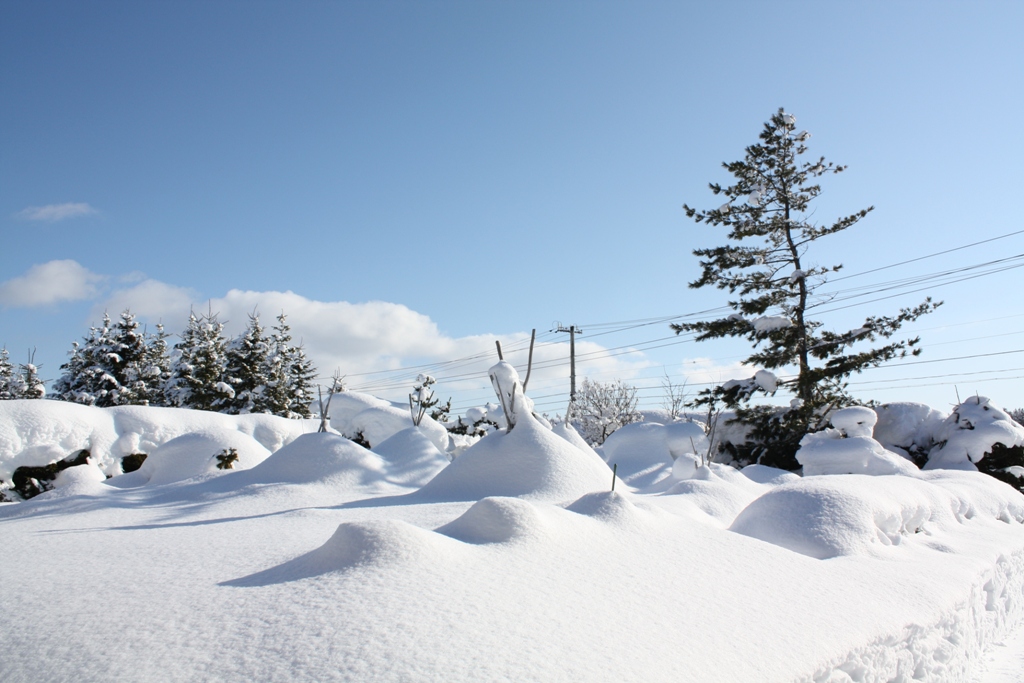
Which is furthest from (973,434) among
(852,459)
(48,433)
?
(48,433)

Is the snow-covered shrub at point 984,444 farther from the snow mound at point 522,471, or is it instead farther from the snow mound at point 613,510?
the snow mound at point 613,510

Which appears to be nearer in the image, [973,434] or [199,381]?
[973,434]

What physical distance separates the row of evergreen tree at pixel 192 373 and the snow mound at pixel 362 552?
26257mm

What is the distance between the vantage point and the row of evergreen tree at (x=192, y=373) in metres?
26.4

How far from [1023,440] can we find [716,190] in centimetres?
1051

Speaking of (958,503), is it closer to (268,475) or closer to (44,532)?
(268,475)

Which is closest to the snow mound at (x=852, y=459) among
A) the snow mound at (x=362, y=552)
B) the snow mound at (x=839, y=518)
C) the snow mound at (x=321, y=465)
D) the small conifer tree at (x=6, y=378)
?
the snow mound at (x=839, y=518)

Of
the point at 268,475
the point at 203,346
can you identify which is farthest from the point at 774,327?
the point at 203,346

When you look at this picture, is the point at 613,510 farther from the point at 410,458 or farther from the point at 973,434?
the point at 973,434

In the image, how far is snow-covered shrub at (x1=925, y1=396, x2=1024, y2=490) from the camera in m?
13.6

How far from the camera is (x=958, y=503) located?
323 inches

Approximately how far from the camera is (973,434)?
552 inches

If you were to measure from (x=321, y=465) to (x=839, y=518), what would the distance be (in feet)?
21.9

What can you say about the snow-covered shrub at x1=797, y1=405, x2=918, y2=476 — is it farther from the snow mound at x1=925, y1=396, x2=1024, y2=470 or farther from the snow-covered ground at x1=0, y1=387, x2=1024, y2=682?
the snow-covered ground at x1=0, y1=387, x2=1024, y2=682
